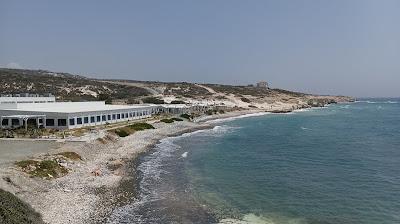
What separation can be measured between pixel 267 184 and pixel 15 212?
21.2 meters

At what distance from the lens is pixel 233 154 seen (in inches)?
2138

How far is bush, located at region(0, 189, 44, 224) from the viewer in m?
21.2

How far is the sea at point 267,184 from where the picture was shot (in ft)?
92.1

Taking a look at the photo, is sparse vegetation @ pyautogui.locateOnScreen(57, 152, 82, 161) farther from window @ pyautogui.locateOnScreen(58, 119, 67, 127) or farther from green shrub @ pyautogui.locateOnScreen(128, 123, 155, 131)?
green shrub @ pyautogui.locateOnScreen(128, 123, 155, 131)

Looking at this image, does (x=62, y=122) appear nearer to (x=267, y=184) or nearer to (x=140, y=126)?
(x=140, y=126)

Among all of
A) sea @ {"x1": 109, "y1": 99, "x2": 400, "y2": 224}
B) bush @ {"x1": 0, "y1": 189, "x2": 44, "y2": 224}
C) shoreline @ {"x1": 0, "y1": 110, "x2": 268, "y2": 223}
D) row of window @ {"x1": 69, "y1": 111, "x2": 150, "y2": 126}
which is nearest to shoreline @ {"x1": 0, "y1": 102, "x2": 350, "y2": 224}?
shoreline @ {"x1": 0, "y1": 110, "x2": 268, "y2": 223}

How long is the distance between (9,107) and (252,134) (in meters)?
40.7

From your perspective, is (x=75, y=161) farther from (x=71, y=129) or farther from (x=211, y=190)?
(x=71, y=129)

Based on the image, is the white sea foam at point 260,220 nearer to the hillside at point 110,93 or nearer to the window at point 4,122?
the window at point 4,122

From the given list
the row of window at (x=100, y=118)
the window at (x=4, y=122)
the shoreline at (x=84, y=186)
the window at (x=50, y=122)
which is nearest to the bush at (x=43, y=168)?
the shoreline at (x=84, y=186)

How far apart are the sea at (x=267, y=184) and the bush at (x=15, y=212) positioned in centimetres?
455

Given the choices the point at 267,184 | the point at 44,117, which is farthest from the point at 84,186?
the point at 44,117

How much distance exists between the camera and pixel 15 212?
22484 mm

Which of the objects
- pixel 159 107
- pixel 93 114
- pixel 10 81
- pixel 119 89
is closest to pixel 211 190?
pixel 93 114
